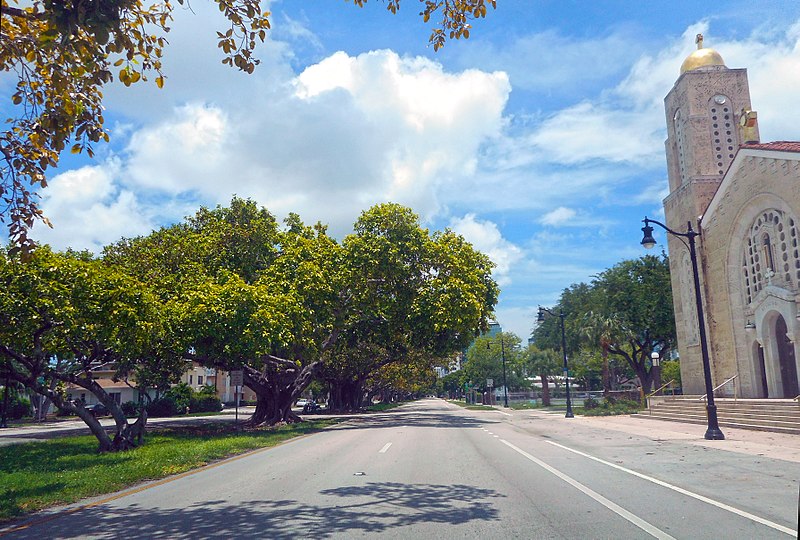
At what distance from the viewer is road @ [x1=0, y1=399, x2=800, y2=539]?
7242mm

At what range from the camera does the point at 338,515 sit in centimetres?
810

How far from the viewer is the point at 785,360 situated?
27.9 meters

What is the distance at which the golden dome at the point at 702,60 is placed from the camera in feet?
116

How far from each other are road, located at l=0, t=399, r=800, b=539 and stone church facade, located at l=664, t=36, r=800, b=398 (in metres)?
15.0

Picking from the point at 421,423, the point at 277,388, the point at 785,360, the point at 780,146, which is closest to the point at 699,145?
the point at 780,146

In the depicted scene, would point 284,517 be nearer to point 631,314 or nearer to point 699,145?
point 699,145

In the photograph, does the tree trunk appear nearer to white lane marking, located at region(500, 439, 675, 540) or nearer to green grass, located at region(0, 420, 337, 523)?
green grass, located at region(0, 420, 337, 523)

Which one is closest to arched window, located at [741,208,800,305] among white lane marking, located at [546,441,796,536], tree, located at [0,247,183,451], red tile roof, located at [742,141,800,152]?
red tile roof, located at [742,141,800,152]

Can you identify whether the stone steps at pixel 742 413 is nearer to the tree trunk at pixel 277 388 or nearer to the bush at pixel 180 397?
the tree trunk at pixel 277 388

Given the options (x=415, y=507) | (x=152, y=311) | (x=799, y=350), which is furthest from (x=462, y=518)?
(x=799, y=350)

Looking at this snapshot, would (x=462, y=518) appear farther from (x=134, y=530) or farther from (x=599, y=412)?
(x=599, y=412)

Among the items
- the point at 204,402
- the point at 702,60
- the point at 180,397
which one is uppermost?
the point at 702,60

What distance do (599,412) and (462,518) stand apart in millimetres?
34070

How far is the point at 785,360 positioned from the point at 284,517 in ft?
89.7
